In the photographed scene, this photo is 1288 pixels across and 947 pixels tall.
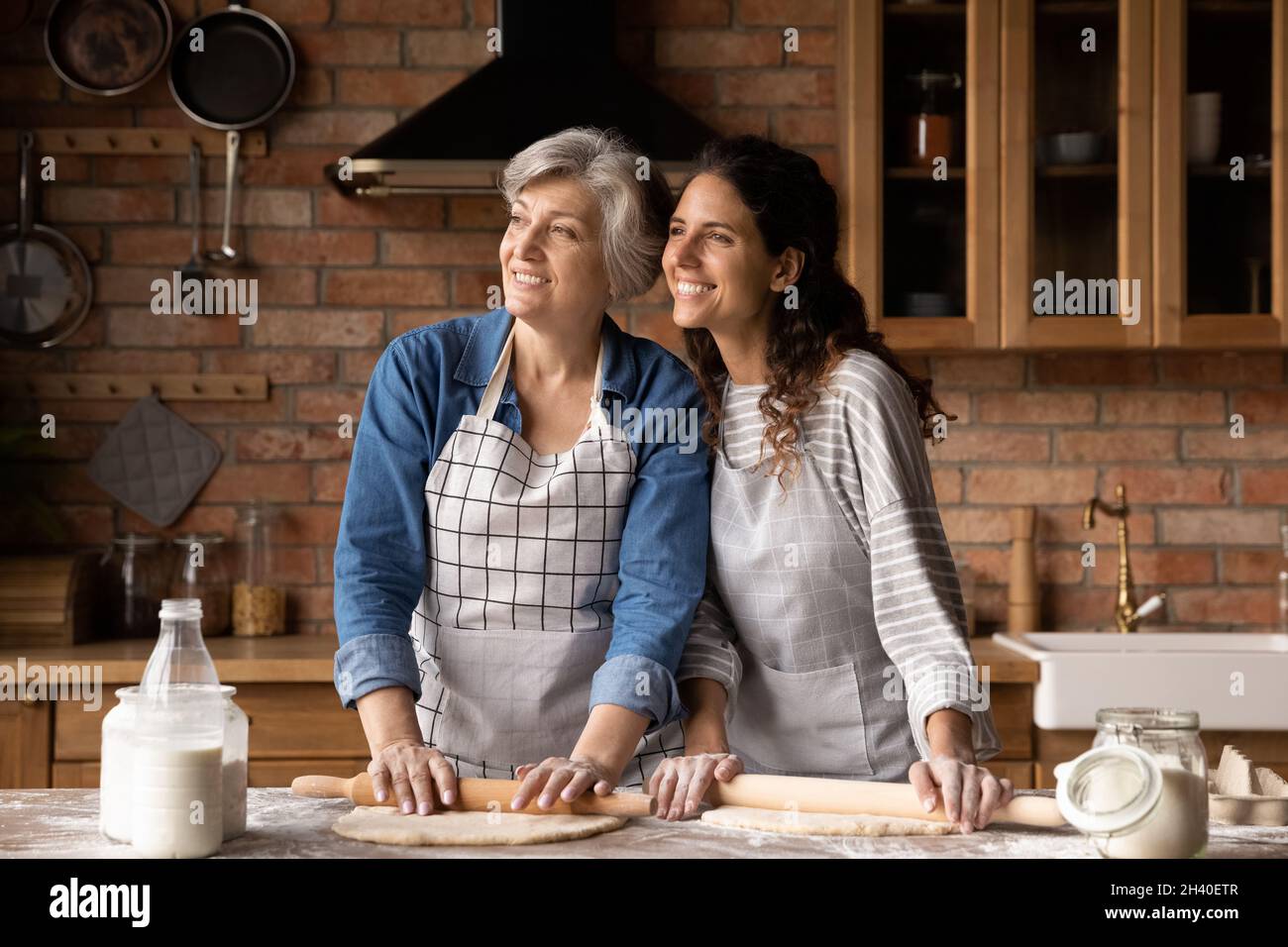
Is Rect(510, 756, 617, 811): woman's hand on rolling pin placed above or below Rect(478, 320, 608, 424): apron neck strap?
below

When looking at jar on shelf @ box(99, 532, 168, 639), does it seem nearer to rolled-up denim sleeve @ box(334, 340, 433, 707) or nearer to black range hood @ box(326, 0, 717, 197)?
black range hood @ box(326, 0, 717, 197)

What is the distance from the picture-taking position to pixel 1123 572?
9.46 feet

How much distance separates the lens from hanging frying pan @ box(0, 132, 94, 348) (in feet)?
9.37

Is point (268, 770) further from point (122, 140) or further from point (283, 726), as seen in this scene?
point (122, 140)

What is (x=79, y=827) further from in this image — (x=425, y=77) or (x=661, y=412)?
(x=425, y=77)

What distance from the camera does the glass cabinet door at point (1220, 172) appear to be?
2.66 metres

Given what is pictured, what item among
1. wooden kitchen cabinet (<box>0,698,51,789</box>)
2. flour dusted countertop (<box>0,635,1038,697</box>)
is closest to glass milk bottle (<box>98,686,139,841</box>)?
flour dusted countertop (<box>0,635,1038,697</box>)

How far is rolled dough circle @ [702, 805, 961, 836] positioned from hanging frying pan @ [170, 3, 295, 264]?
6.94 feet

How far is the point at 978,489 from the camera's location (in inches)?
116
